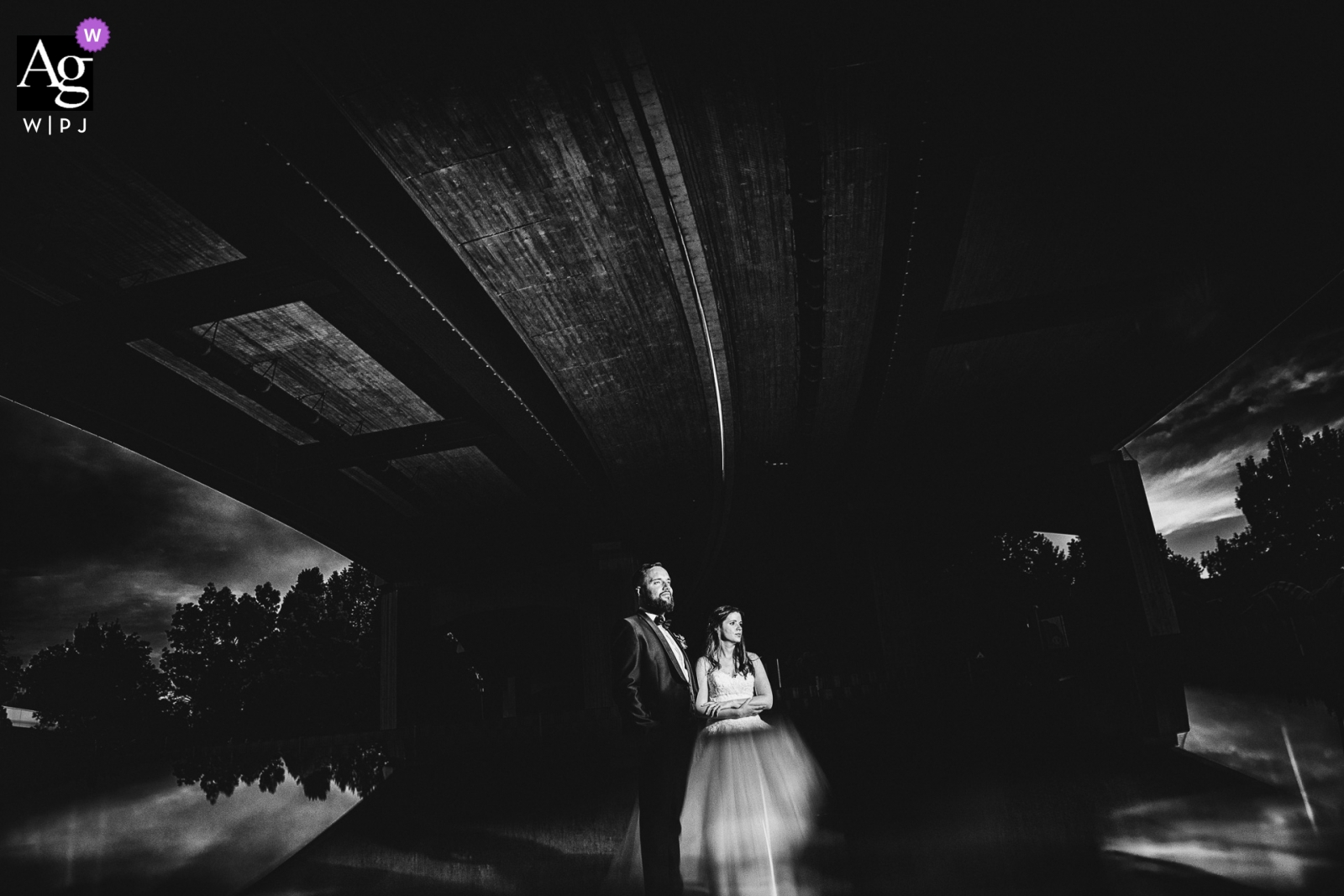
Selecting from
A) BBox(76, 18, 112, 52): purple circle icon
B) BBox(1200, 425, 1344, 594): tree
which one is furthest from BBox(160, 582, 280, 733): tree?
BBox(1200, 425, 1344, 594): tree

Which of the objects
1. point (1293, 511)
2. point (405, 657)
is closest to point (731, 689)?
point (1293, 511)

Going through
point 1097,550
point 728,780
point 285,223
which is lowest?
point 728,780

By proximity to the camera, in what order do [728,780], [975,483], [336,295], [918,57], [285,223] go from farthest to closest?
1. [975,483]
2. [336,295]
3. [285,223]
4. [918,57]
5. [728,780]

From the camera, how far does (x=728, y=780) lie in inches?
168

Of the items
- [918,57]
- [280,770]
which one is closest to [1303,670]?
[918,57]

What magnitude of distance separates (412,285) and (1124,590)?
1739 cm

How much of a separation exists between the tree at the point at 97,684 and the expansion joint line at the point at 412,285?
978 centimetres

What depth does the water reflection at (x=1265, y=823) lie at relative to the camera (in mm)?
3982

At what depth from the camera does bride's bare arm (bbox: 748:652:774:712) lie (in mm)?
4562

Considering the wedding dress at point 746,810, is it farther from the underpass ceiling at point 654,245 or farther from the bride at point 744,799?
the underpass ceiling at point 654,245

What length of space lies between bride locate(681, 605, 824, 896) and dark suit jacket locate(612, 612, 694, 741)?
2.10 ft

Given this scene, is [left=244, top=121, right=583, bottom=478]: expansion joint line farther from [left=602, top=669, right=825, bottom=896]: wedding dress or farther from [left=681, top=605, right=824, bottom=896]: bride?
[left=602, top=669, right=825, bottom=896]: wedding dress

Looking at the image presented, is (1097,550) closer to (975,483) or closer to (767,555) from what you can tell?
(975,483)

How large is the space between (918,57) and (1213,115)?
475 centimetres
